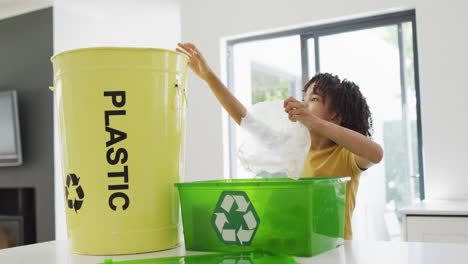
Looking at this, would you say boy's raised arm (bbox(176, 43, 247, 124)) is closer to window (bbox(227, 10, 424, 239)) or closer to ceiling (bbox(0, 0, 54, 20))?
window (bbox(227, 10, 424, 239))

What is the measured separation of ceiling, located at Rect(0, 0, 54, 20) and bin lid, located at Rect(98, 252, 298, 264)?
12.3 ft

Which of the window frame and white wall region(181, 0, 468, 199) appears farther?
the window frame

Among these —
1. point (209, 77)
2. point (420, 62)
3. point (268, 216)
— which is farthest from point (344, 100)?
point (420, 62)

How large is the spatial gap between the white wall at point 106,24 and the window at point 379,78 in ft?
2.70

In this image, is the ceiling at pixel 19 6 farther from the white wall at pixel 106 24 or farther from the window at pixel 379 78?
the window at pixel 379 78

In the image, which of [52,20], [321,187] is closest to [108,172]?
[321,187]

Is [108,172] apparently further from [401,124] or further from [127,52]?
[401,124]

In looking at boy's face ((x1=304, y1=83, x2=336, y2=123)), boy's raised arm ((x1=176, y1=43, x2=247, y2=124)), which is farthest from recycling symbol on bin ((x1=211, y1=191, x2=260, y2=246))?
boy's face ((x1=304, y1=83, x2=336, y2=123))

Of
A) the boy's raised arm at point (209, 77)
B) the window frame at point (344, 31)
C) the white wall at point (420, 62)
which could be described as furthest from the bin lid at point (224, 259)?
the window frame at point (344, 31)

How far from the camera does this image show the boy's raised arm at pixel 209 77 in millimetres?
899

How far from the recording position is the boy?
883 millimetres

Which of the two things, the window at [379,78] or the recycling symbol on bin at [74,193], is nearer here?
the recycling symbol on bin at [74,193]

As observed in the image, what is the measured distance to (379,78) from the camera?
10.6 feet

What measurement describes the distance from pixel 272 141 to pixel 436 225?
1571 millimetres
